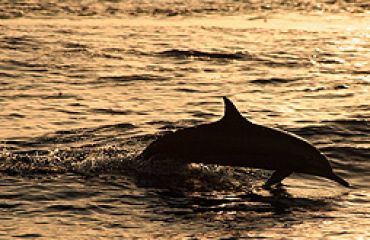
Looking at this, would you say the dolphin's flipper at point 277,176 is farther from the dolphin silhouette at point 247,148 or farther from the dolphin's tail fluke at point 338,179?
the dolphin's tail fluke at point 338,179

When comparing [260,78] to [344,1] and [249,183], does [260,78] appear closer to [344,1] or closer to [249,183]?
[249,183]

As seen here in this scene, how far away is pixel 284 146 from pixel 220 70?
14.8 m

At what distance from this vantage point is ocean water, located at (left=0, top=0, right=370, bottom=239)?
14.4 metres

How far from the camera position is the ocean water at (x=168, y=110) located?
1444cm

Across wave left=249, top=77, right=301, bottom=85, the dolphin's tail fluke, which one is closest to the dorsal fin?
the dolphin's tail fluke

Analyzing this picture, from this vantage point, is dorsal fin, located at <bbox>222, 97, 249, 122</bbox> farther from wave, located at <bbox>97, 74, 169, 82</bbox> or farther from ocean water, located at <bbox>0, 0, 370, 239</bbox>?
wave, located at <bbox>97, 74, 169, 82</bbox>

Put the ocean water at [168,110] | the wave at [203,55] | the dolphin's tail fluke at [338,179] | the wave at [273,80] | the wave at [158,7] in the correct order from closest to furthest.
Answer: the ocean water at [168,110] < the dolphin's tail fluke at [338,179] < the wave at [273,80] < the wave at [203,55] < the wave at [158,7]

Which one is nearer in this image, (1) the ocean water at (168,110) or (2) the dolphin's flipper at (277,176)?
(1) the ocean water at (168,110)

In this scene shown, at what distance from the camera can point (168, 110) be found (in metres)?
23.6

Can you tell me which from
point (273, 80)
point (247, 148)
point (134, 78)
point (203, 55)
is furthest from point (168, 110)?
point (203, 55)

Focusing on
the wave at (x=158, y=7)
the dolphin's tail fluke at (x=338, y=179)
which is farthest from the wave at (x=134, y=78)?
the wave at (x=158, y=7)

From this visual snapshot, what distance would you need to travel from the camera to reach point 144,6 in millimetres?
47781

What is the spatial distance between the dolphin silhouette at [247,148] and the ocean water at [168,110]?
0.43m

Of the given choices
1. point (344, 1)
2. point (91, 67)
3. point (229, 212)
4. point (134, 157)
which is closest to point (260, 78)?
point (91, 67)
